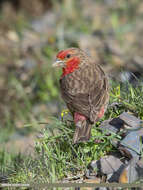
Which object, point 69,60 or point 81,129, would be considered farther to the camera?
point 69,60

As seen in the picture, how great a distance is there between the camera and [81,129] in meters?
3.44

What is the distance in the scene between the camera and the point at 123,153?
343cm

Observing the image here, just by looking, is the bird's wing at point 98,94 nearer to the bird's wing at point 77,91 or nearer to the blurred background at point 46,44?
the bird's wing at point 77,91

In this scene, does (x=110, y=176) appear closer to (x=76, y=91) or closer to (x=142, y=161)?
(x=142, y=161)

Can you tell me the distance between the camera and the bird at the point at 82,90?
3.70m

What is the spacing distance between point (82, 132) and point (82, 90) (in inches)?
36.4

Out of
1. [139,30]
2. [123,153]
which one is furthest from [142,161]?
[139,30]

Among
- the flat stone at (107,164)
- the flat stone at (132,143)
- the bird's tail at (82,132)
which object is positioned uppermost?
the bird's tail at (82,132)

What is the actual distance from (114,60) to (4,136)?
307 centimetres

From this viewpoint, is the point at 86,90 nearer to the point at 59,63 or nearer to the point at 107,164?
the point at 59,63

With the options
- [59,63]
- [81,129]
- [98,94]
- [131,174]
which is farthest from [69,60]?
[131,174]

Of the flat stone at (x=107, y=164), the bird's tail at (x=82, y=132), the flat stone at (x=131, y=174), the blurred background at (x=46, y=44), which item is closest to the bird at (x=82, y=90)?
the bird's tail at (x=82, y=132)

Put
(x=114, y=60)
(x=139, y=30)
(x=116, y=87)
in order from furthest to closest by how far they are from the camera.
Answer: (x=139, y=30) → (x=114, y=60) → (x=116, y=87)

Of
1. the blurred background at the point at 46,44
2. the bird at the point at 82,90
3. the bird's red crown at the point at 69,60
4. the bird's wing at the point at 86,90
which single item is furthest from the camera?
the blurred background at the point at 46,44
